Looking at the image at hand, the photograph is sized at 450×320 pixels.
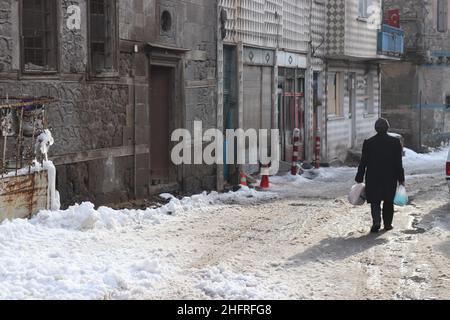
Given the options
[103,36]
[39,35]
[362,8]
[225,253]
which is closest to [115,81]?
[103,36]

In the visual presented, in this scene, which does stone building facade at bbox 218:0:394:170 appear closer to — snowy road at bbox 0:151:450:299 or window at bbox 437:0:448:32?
snowy road at bbox 0:151:450:299

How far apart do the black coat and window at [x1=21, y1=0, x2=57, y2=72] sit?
4676 mm

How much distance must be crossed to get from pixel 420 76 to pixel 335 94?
8851 mm

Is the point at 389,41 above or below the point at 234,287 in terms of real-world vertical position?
above

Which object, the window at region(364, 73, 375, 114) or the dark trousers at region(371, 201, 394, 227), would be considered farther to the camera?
the window at region(364, 73, 375, 114)

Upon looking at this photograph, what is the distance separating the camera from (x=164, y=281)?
7480mm

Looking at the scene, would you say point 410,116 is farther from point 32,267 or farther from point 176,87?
point 32,267

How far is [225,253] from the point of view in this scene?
29.3 feet

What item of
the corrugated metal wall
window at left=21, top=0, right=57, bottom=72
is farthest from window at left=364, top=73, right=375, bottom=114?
window at left=21, top=0, right=57, bottom=72

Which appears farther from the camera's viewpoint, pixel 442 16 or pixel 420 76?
pixel 442 16

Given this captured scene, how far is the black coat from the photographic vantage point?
10.3 meters

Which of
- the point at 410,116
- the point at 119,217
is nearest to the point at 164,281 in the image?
the point at 119,217

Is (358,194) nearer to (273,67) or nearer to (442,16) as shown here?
(273,67)
